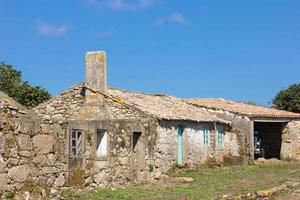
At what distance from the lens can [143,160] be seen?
1897 centimetres

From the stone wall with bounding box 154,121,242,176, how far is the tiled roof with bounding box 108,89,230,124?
30 cm

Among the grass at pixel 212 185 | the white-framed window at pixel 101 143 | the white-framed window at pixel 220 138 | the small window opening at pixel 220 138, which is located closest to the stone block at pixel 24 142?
the grass at pixel 212 185

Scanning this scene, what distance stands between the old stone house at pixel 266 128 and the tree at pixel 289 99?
8.58 m

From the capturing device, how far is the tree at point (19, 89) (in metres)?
31.6

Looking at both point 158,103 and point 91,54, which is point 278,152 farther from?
point 91,54

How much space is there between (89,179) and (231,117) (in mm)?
14610

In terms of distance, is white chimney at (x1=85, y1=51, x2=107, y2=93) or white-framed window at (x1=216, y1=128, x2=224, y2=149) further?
white-framed window at (x1=216, y1=128, x2=224, y2=149)

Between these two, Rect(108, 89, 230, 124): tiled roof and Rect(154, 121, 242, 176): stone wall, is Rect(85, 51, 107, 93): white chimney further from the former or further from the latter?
Rect(154, 121, 242, 176): stone wall

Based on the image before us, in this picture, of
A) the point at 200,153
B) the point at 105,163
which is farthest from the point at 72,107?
the point at 105,163

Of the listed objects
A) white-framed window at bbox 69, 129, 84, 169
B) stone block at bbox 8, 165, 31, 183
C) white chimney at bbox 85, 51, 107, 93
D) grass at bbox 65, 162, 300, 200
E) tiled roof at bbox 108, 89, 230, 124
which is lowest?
grass at bbox 65, 162, 300, 200

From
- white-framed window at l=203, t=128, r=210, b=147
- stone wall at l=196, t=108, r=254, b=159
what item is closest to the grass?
white-framed window at l=203, t=128, r=210, b=147

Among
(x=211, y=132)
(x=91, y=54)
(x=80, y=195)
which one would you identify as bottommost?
(x=80, y=195)

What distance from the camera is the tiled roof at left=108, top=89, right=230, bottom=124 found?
2220 centimetres

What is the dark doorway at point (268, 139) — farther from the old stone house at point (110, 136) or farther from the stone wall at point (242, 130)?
the stone wall at point (242, 130)
